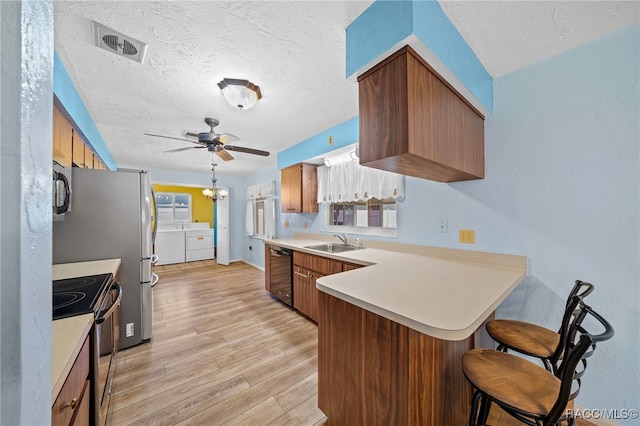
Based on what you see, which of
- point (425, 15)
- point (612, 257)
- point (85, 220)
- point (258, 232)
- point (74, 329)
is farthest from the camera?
point (258, 232)

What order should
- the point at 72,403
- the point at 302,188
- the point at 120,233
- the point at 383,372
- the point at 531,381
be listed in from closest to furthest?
1. the point at 72,403
2. the point at 531,381
3. the point at 383,372
4. the point at 120,233
5. the point at 302,188

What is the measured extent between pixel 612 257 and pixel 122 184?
3724 millimetres

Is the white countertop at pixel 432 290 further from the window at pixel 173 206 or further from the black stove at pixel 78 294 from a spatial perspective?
the window at pixel 173 206

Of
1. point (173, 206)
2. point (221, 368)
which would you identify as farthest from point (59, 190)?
point (173, 206)

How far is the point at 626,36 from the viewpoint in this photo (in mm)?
1317

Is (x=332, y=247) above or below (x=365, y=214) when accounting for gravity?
below

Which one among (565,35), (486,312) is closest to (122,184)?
(486,312)

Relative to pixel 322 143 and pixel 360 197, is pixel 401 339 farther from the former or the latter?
pixel 322 143

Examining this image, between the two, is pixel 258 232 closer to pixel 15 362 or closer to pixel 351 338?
pixel 351 338

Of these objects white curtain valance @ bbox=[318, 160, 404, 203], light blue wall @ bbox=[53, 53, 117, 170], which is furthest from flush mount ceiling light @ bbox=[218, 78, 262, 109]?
white curtain valance @ bbox=[318, 160, 404, 203]

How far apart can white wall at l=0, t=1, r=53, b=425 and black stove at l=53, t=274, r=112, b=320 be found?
1019 mm

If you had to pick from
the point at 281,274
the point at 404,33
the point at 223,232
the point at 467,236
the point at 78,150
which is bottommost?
the point at 281,274

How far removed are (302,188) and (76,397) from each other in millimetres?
2857

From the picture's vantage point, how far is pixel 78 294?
51.4 inches
